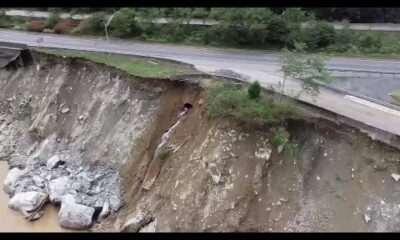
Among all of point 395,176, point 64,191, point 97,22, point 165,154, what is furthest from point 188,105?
point 97,22

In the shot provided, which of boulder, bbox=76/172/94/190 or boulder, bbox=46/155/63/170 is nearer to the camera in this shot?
boulder, bbox=76/172/94/190

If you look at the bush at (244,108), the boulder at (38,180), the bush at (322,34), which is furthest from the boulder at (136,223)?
the bush at (322,34)

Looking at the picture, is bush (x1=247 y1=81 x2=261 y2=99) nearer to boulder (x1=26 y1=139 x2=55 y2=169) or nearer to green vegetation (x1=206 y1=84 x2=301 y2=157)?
green vegetation (x1=206 y1=84 x2=301 y2=157)

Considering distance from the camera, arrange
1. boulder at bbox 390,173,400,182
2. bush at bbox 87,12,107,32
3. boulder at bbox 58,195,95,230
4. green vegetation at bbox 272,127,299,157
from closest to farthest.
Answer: boulder at bbox 390,173,400,182 → green vegetation at bbox 272,127,299,157 → boulder at bbox 58,195,95,230 → bush at bbox 87,12,107,32

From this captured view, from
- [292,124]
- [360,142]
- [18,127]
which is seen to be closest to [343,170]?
[360,142]

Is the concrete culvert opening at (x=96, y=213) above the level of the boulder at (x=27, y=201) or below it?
below

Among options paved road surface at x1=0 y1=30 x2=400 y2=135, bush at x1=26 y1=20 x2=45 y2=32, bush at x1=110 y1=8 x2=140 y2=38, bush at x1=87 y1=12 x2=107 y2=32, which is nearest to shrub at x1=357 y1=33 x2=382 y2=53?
paved road surface at x1=0 y1=30 x2=400 y2=135

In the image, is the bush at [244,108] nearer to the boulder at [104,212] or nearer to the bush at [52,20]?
the boulder at [104,212]

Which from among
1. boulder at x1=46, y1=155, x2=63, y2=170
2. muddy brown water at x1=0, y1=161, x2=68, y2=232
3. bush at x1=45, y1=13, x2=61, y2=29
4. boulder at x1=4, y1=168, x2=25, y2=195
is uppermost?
bush at x1=45, y1=13, x2=61, y2=29
